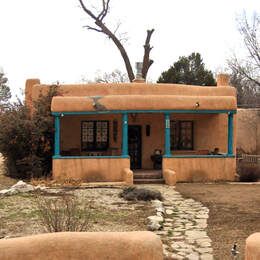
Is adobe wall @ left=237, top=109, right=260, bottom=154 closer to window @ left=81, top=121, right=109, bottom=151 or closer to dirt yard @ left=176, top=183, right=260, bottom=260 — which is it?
window @ left=81, top=121, right=109, bottom=151

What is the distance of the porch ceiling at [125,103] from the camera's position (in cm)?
1850

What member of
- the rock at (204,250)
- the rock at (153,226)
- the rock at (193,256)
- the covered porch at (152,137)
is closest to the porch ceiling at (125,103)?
the covered porch at (152,137)

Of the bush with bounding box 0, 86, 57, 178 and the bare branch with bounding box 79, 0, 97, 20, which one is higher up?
the bare branch with bounding box 79, 0, 97, 20

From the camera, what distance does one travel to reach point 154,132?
69.0ft

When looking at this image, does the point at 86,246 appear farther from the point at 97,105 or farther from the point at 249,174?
the point at 249,174

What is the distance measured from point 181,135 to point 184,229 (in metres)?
11.3

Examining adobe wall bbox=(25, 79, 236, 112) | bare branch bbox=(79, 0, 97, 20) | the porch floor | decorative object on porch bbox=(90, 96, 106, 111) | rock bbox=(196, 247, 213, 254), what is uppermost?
bare branch bbox=(79, 0, 97, 20)

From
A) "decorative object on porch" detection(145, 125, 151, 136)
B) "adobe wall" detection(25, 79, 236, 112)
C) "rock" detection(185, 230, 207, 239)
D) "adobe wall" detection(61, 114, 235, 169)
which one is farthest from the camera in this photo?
"decorative object on porch" detection(145, 125, 151, 136)

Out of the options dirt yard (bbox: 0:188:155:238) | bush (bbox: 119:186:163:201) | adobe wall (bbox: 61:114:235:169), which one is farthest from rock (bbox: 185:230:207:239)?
adobe wall (bbox: 61:114:235:169)

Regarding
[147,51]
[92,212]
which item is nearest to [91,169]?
[92,212]

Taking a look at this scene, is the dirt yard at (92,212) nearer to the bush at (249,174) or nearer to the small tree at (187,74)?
the bush at (249,174)

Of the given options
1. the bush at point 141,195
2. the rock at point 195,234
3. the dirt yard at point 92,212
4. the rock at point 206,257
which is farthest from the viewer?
the bush at point 141,195

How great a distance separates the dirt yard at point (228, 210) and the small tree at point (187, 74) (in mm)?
17470

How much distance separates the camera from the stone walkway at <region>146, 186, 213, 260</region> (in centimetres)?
814
